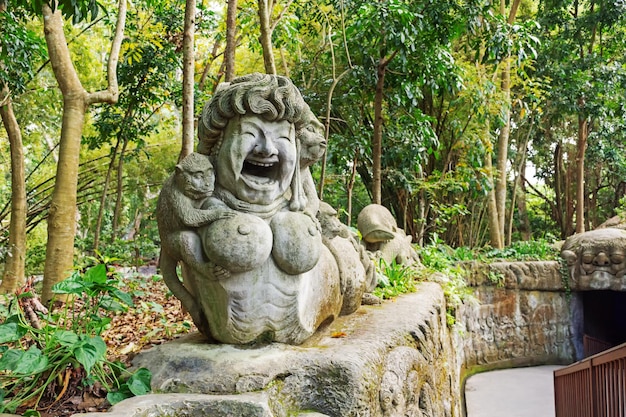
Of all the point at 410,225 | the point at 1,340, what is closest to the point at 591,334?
the point at 410,225

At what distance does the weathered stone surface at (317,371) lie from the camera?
1971 millimetres

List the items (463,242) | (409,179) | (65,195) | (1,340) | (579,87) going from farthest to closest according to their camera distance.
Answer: (463,242), (579,87), (409,179), (65,195), (1,340)

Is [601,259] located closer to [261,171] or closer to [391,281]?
[391,281]

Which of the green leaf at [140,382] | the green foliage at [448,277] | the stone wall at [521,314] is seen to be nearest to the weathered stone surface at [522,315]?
the stone wall at [521,314]

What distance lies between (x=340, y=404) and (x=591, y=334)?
7515 millimetres

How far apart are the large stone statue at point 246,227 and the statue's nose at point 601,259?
20.4 ft

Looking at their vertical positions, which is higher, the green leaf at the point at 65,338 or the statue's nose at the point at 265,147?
the statue's nose at the point at 265,147

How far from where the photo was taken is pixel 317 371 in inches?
79.7

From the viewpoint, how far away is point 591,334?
8094 mm

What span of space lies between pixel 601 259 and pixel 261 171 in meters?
6.51

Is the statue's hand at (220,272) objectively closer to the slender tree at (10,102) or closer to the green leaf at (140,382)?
the green leaf at (140,382)

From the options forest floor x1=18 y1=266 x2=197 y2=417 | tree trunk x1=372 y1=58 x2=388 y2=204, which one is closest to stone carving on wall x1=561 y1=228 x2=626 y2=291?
tree trunk x1=372 y1=58 x2=388 y2=204

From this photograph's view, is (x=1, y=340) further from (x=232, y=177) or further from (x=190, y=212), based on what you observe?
(x=232, y=177)

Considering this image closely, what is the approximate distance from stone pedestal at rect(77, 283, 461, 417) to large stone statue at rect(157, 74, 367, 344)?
0.14 m
